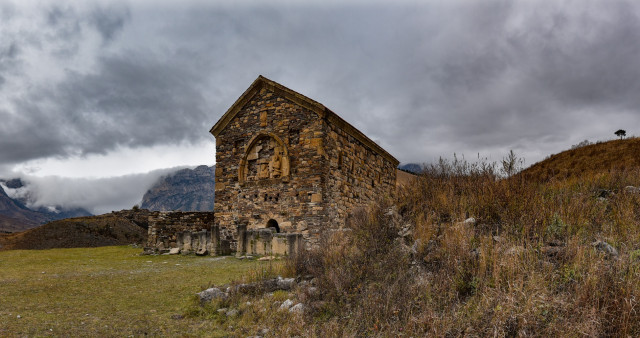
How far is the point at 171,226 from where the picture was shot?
54.4 ft

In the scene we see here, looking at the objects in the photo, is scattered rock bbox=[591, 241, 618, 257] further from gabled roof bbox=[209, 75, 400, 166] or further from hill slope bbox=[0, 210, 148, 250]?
hill slope bbox=[0, 210, 148, 250]

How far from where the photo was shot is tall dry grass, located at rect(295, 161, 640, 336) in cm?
321

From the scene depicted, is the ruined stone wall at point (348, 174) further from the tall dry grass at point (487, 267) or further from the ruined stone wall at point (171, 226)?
the ruined stone wall at point (171, 226)

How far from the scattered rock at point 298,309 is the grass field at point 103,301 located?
0.95m

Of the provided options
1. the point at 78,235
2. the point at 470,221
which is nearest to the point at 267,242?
the point at 470,221

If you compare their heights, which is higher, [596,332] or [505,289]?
[505,289]

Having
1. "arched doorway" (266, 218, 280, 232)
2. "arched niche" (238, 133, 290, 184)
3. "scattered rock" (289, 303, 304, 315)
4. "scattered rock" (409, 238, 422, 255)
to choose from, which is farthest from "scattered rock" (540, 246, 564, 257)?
"arched doorway" (266, 218, 280, 232)

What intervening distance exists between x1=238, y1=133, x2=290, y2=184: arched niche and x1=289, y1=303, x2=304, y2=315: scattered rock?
9.29 m

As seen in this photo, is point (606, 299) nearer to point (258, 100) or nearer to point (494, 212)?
point (494, 212)

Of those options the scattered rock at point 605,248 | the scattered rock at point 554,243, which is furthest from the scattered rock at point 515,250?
the scattered rock at point 605,248

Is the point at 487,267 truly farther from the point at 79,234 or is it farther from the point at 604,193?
the point at 79,234

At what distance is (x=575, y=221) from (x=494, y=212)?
43.6 inches

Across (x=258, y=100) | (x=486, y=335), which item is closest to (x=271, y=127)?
(x=258, y=100)

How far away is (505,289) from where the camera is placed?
3701 mm
